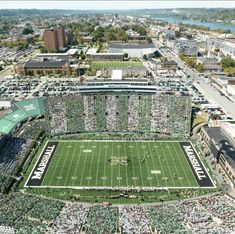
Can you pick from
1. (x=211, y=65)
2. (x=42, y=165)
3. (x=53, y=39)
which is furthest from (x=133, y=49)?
(x=42, y=165)

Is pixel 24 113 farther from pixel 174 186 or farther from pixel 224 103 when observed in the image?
pixel 224 103

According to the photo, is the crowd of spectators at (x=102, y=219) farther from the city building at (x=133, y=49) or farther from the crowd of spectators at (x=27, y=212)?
the city building at (x=133, y=49)

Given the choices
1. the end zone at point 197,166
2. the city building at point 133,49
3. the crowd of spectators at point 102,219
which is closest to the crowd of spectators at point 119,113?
the end zone at point 197,166

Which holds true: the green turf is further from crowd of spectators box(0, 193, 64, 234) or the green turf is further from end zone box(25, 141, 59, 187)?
crowd of spectators box(0, 193, 64, 234)

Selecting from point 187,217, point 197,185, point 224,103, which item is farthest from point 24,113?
point 224,103

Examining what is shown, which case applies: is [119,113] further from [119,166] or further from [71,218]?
[71,218]
